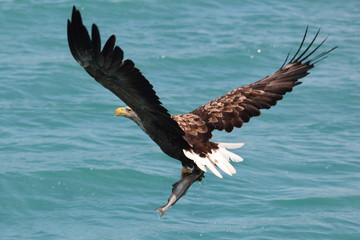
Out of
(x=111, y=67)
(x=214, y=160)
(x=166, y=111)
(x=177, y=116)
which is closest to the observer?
(x=111, y=67)

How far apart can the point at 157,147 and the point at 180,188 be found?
146 inches

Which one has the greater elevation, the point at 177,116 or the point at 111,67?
the point at 111,67

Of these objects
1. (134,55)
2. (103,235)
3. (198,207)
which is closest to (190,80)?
(134,55)

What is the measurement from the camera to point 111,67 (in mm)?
4695

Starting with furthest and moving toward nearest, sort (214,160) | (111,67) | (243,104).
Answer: (243,104) < (214,160) < (111,67)

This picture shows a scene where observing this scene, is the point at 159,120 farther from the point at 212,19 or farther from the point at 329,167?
the point at 212,19

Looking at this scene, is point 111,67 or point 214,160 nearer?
point 111,67

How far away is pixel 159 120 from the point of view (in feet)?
17.4

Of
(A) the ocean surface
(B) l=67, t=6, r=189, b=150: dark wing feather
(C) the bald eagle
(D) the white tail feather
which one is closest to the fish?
(C) the bald eagle

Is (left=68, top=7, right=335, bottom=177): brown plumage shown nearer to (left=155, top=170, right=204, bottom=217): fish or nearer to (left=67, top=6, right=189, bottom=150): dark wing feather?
(left=67, top=6, right=189, bottom=150): dark wing feather

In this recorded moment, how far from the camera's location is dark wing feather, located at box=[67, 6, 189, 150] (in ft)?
15.0

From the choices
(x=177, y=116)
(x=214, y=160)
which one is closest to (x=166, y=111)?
(x=214, y=160)

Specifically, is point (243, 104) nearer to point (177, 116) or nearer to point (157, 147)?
point (177, 116)

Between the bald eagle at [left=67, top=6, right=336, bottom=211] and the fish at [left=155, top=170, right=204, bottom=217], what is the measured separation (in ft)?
0.17
